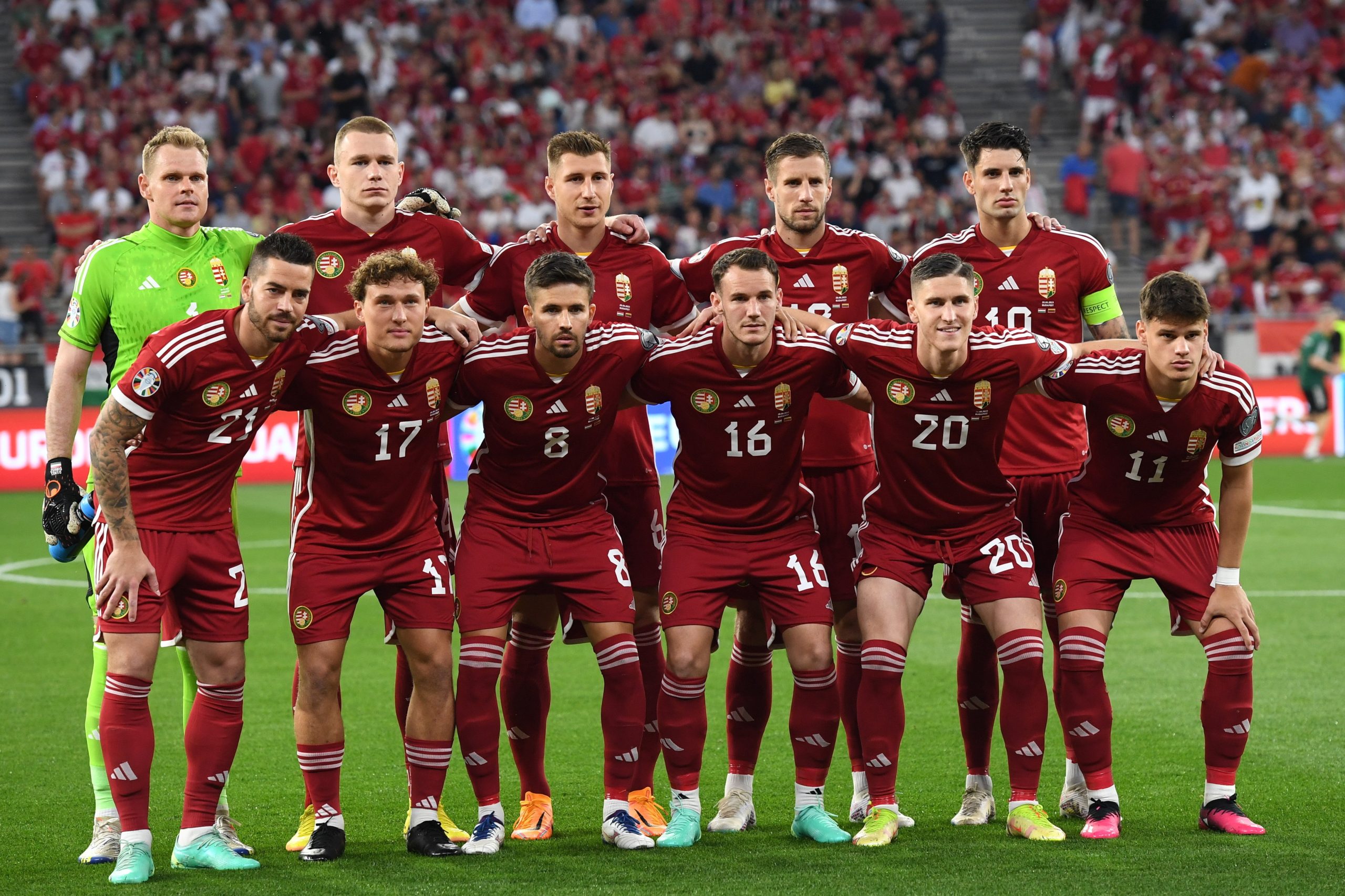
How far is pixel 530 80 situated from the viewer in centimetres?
2548

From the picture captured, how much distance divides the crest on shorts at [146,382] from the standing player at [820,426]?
234 cm

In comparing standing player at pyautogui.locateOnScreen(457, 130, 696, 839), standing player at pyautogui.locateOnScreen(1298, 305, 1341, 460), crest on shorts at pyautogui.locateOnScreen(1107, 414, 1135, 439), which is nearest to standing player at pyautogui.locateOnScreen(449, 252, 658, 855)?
standing player at pyautogui.locateOnScreen(457, 130, 696, 839)

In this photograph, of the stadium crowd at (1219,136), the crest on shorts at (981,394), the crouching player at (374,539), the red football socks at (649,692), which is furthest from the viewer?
the stadium crowd at (1219,136)

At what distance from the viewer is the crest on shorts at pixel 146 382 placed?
5.50 metres

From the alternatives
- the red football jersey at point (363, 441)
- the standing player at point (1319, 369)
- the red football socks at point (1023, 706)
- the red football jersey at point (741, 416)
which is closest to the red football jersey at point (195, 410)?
the red football jersey at point (363, 441)

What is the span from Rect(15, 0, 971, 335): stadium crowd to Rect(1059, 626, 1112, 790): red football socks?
680 inches

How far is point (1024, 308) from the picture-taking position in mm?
6641

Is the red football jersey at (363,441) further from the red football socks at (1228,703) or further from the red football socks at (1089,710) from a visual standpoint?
the red football socks at (1228,703)

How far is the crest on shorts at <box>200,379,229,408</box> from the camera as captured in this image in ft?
18.4

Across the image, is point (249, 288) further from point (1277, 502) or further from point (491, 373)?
point (1277, 502)

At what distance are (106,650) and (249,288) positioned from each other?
4.66ft

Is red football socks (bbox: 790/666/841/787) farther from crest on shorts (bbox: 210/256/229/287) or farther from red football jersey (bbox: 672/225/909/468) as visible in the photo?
crest on shorts (bbox: 210/256/229/287)

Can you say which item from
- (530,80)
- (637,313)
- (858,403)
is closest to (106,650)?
(637,313)

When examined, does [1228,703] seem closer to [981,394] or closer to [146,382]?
[981,394]
